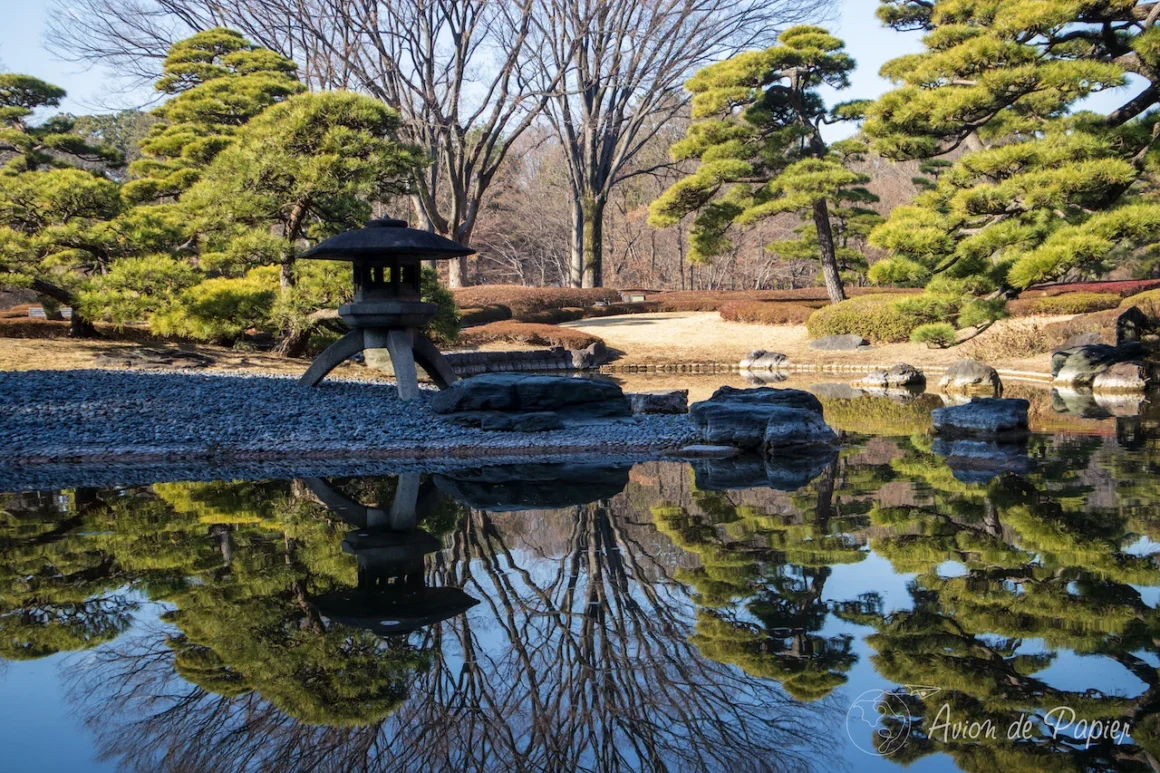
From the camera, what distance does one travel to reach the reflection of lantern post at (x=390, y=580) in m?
3.83

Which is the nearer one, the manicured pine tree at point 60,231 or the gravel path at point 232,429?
the gravel path at point 232,429

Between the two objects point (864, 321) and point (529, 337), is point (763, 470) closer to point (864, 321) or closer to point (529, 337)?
point (864, 321)

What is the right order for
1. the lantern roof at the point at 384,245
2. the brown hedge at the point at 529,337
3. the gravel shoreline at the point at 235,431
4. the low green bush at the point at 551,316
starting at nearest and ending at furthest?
the gravel shoreline at the point at 235,431 < the lantern roof at the point at 384,245 < the brown hedge at the point at 529,337 < the low green bush at the point at 551,316

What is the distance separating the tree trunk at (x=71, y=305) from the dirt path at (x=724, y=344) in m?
10.3

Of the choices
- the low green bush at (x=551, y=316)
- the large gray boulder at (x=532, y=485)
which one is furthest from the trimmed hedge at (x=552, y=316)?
the large gray boulder at (x=532, y=485)

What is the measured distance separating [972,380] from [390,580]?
12482mm

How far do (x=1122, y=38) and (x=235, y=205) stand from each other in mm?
10108

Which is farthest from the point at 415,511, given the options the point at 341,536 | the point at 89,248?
the point at 89,248

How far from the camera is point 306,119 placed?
12.2 metres

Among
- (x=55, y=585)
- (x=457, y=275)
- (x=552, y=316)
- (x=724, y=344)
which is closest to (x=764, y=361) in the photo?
(x=724, y=344)

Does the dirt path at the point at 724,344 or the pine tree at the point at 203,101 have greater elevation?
the pine tree at the point at 203,101

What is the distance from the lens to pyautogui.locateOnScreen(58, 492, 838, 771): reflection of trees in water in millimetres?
2777

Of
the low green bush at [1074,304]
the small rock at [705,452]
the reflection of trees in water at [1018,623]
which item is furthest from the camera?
the low green bush at [1074,304]

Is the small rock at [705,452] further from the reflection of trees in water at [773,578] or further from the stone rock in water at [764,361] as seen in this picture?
the stone rock in water at [764,361]
